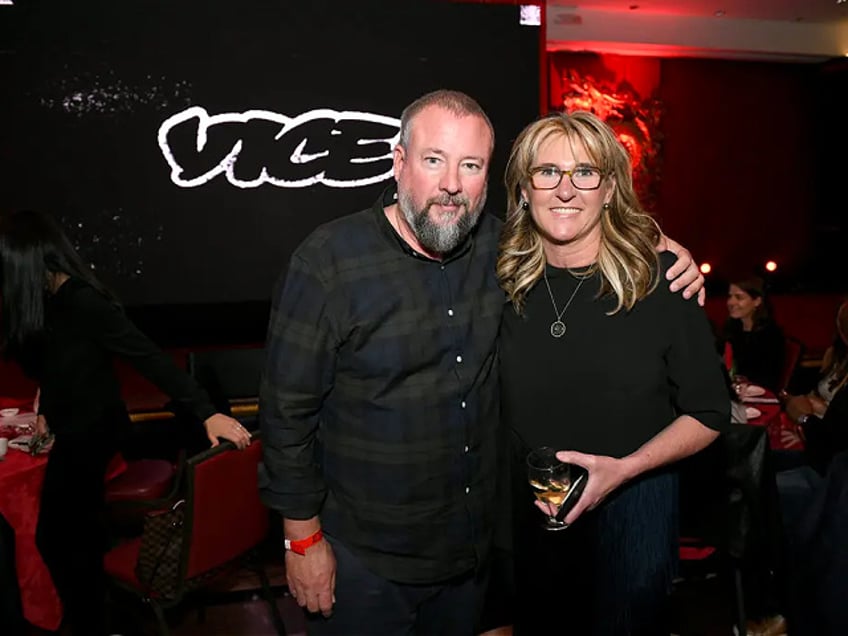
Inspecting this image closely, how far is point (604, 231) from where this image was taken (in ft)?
6.08

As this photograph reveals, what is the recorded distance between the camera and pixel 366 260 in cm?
176

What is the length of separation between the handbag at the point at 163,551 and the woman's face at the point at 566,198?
1.66 metres

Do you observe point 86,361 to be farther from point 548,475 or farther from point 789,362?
point 789,362

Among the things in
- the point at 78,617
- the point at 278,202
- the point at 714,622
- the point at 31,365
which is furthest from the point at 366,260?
the point at 278,202

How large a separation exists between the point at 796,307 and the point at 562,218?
292 inches

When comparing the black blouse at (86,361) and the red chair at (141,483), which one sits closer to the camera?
the black blouse at (86,361)

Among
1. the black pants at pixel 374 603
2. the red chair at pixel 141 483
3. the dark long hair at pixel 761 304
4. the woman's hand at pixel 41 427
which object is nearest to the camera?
the black pants at pixel 374 603

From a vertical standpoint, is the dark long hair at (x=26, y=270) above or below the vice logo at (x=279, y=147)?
below

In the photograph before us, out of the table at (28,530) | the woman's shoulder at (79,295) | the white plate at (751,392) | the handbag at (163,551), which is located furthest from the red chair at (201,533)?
the white plate at (751,392)

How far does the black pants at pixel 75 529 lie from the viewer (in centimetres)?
279

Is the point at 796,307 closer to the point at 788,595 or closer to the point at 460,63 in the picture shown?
the point at 460,63

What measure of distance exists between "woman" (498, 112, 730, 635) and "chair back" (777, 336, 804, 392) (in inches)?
114

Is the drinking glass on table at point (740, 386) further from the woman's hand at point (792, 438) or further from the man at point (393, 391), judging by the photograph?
the man at point (393, 391)

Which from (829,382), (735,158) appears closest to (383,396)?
(829,382)
